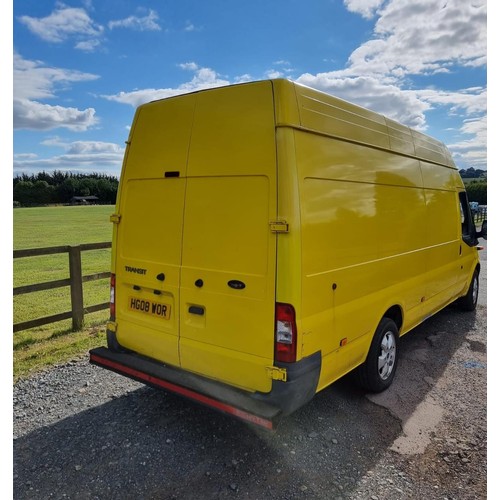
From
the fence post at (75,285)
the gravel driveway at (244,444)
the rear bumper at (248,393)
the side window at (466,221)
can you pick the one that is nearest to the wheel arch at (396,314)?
the gravel driveway at (244,444)

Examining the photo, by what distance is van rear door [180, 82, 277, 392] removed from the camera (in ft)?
9.29

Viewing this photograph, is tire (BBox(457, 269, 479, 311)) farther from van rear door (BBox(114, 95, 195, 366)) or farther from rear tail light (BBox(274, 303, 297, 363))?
van rear door (BBox(114, 95, 195, 366))

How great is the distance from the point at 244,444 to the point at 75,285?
3762 mm

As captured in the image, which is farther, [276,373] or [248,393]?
[248,393]

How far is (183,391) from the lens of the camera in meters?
3.14

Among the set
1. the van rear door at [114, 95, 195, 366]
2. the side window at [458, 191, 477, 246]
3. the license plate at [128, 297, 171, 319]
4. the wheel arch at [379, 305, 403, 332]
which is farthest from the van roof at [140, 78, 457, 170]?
the side window at [458, 191, 477, 246]

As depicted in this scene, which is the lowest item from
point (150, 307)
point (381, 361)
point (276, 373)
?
point (381, 361)

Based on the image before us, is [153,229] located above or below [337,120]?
below

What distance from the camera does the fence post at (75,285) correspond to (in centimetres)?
580

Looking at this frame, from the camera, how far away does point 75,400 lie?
398 centimetres

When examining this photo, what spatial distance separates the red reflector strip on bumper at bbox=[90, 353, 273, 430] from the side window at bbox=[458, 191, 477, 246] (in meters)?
5.27

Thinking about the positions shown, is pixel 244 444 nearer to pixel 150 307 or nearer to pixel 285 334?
pixel 285 334

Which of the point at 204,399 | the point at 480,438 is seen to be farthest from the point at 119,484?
the point at 480,438

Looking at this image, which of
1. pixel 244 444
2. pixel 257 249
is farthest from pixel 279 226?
pixel 244 444
